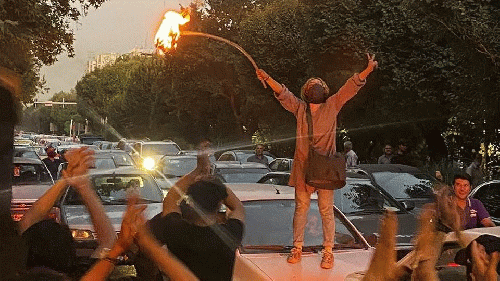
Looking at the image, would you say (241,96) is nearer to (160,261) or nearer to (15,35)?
(15,35)

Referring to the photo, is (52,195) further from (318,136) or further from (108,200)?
(108,200)

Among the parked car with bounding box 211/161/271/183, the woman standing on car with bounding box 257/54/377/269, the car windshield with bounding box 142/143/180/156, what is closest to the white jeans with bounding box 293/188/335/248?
the woman standing on car with bounding box 257/54/377/269

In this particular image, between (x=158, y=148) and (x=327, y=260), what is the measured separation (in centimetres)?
2770

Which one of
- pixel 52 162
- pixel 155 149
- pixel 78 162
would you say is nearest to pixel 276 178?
pixel 52 162

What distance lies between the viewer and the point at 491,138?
2323 cm

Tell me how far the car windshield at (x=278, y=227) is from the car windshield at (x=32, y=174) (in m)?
8.01

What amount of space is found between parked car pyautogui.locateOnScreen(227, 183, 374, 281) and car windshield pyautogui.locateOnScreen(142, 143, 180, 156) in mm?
25382

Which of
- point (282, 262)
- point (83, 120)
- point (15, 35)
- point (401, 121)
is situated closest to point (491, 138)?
point (401, 121)

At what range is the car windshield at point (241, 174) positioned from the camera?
1661cm

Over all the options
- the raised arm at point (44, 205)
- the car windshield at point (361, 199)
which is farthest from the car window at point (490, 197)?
the raised arm at point (44, 205)

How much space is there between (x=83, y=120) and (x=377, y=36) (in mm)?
113869

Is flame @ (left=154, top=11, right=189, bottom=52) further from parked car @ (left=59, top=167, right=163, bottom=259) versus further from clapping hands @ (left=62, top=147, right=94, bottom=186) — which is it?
clapping hands @ (left=62, top=147, right=94, bottom=186)

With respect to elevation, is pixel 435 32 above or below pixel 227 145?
above

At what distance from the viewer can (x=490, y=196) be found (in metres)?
11.2
